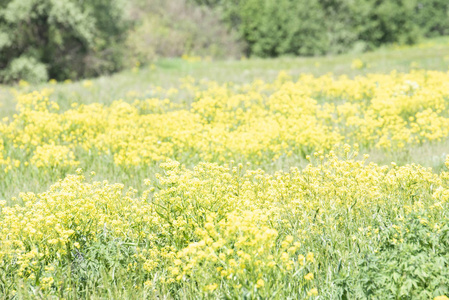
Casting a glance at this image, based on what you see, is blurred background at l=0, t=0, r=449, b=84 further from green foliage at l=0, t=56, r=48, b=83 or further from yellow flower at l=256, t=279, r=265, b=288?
yellow flower at l=256, t=279, r=265, b=288

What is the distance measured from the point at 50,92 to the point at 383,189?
38.8 feet

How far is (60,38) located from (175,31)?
12776 mm

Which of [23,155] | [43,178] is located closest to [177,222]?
[43,178]

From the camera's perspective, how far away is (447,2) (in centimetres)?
5712

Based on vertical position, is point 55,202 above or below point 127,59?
above

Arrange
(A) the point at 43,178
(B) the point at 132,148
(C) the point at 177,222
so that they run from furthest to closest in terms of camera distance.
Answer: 1. (B) the point at 132,148
2. (A) the point at 43,178
3. (C) the point at 177,222

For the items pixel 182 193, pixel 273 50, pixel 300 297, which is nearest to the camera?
pixel 300 297

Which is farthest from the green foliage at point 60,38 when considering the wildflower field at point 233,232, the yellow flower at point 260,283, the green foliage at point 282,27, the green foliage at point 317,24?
the yellow flower at point 260,283

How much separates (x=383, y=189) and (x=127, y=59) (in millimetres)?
23375

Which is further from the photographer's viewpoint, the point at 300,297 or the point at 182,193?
the point at 182,193

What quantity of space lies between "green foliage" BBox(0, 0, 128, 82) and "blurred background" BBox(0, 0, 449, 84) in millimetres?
43

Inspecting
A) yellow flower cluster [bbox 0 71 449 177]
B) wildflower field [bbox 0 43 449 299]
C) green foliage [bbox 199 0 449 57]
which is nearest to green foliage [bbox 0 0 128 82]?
yellow flower cluster [bbox 0 71 449 177]

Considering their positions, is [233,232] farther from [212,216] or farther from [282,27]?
[282,27]

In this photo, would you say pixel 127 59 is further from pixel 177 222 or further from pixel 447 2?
pixel 447 2
